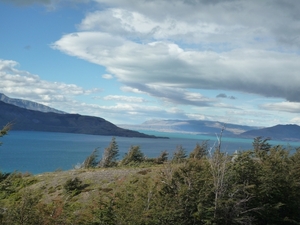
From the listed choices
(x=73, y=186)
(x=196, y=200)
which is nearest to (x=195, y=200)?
(x=196, y=200)

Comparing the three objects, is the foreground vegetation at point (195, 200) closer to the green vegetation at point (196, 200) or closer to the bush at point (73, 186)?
the green vegetation at point (196, 200)

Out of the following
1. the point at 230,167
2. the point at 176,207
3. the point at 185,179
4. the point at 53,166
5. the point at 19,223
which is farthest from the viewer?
the point at 53,166

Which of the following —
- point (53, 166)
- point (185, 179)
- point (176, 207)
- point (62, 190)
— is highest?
point (185, 179)

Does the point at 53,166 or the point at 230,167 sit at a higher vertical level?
the point at 230,167

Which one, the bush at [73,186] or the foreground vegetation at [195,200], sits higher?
the foreground vegetation at [195,200]

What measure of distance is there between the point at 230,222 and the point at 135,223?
6.45m

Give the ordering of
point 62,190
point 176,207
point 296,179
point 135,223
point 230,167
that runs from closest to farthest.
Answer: point 135,223 < point 176,207 < point 230,167 < point 296,179 < point 62,190

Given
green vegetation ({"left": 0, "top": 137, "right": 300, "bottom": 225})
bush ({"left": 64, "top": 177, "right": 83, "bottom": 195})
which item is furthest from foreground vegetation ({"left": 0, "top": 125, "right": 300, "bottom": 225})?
bush ({"left": 64, "top": 177, "right": 83, "bottom": 195})

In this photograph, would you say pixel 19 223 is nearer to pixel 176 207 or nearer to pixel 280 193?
pixel 176 207

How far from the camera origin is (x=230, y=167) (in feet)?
80.8

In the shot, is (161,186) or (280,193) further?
(280,193)

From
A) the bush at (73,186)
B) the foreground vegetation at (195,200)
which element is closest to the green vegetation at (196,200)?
the foreground vegetation at (195,200)

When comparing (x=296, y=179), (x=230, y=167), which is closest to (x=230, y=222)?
(x=230, y=167)

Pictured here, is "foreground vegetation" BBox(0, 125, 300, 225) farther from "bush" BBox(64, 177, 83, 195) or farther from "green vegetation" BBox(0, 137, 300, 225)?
"bush" BBox(64, 177, 83, 195)
